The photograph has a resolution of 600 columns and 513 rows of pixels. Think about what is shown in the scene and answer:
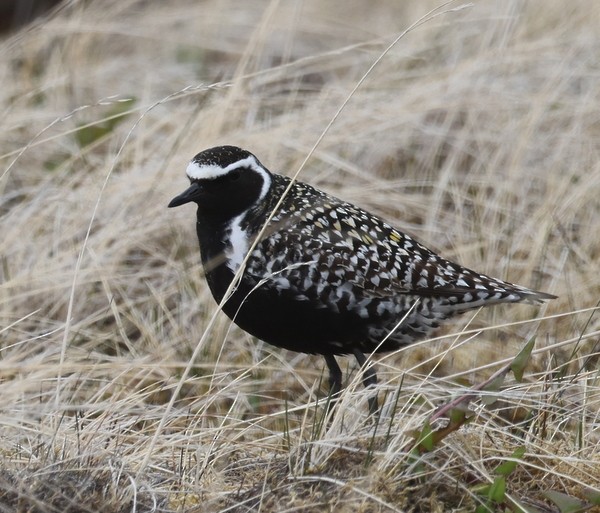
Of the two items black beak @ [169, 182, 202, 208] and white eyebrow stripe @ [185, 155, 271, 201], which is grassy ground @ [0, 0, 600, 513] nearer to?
white eyebrow stripe @ [185, 155, 271, 201]

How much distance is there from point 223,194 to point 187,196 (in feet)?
0.51

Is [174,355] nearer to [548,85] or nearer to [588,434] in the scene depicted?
[588,434]

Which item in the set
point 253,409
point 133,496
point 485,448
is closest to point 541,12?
point 253,409

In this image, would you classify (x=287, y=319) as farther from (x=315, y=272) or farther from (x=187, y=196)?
(x=187, y=196)

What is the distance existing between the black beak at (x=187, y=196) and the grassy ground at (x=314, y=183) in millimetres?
383

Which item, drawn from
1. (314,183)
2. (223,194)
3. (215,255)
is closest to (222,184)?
(223,194)

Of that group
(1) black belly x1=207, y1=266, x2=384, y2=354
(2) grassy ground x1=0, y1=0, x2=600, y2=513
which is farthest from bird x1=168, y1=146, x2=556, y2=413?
(2) grassy ground x1=0, y1=0, x2=600, y2=513

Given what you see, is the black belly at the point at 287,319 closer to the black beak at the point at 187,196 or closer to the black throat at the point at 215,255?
the black throat at the point at 215,255

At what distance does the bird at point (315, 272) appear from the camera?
397cm

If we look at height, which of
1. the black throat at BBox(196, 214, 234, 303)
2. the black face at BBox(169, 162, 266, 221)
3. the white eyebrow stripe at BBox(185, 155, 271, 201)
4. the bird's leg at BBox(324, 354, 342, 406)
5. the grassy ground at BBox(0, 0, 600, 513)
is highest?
the white eyebrow stripe at BBox(185, 155, 271, 201)

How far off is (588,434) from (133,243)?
2702mm

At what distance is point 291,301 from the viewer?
3.95m

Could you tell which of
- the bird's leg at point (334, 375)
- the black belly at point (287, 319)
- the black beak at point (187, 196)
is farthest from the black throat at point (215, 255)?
the bird's leg at point (334, 375)

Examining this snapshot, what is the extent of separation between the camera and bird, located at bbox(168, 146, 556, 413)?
397 centimetres
